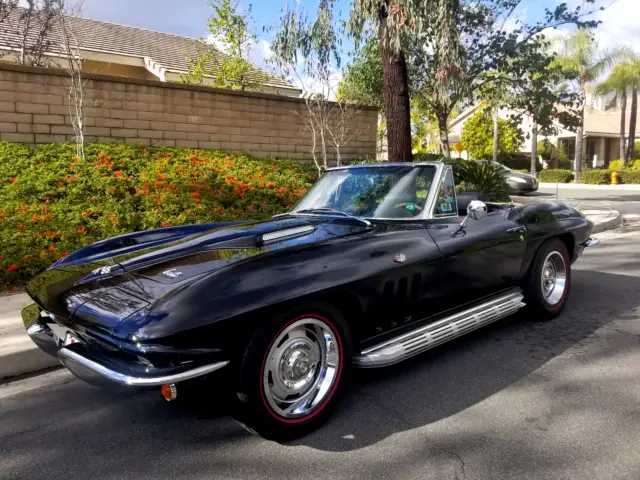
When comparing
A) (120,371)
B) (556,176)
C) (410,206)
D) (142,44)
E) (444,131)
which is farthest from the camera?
(556,176)

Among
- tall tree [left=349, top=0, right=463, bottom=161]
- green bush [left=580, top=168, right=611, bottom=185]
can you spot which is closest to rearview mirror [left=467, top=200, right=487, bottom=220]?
tall tree [left=349, top=0, right=463, bottom=161]

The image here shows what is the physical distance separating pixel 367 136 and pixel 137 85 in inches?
237

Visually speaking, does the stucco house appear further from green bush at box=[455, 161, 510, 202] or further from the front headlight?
green bush at box=[455, 161, 510, 202]

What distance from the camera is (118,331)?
2.30 meters

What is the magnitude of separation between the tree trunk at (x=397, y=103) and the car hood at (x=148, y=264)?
7.56 meters

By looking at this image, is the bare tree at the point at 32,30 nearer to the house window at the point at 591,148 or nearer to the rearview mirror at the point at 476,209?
the rearview mirror at the point at 476,209

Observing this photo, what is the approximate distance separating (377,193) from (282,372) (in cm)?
170

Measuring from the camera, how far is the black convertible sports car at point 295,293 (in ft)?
7.64

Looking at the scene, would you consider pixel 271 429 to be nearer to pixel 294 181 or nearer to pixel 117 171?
pixel 117 171

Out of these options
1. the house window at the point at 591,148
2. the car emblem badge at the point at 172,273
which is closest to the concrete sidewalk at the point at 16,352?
the car emblem badge at the point at 172,273

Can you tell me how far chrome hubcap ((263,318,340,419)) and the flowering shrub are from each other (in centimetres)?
428

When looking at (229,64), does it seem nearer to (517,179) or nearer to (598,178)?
(517,179)

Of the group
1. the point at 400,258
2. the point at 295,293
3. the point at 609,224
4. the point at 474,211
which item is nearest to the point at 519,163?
the point at 609,224

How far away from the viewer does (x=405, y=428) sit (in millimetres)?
2764
